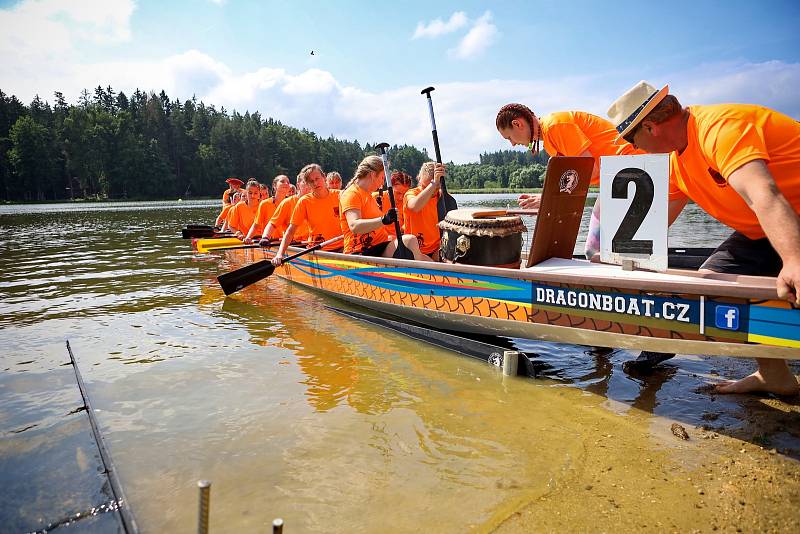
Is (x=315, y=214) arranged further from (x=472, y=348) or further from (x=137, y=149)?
(x=137, y=149)

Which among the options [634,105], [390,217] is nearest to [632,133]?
[634,105]

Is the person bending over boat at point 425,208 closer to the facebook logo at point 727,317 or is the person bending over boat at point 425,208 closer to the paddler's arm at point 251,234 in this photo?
the facebook logo at point 727,317

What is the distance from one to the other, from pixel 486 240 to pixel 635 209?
1.57 metres

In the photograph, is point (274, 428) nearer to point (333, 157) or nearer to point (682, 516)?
point (682, 516)

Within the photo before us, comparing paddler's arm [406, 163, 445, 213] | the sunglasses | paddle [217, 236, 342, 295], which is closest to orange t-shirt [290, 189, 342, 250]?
paddle [217, 236, 342, 295]

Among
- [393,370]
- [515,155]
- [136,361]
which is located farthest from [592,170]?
[515,155]

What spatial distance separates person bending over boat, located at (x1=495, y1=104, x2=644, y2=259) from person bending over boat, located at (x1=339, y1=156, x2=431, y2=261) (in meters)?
1.84

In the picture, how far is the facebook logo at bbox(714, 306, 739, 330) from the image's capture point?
115 inches

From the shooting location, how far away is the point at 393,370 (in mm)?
4742

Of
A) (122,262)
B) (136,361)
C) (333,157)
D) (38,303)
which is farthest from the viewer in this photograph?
(333,157)

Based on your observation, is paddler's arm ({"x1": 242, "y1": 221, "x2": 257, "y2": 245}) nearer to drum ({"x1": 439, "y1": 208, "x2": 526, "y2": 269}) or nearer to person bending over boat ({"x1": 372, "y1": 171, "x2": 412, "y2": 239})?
person bending over boat ({"x1": 372, "y1": 171, "x2": 412, "y2": 239})

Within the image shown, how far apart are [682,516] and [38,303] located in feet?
29.0

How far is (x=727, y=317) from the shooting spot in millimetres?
2969

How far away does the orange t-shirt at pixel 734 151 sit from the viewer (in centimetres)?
263
